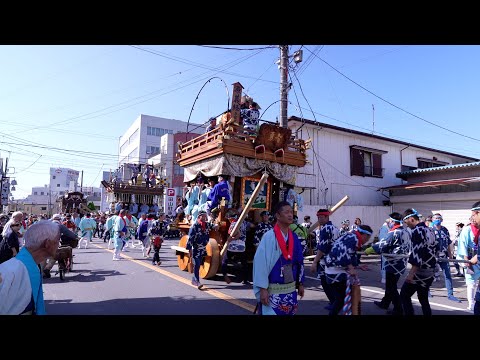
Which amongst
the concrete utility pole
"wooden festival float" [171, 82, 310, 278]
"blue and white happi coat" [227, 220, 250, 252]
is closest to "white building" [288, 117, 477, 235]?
the concrete utility pole

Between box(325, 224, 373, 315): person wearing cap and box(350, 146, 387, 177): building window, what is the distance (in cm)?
1684

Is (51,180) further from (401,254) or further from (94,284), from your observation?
(401,254)

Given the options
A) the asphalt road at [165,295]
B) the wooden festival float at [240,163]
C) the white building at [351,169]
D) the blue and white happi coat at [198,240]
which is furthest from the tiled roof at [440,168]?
the blue and white happi coat at [198,240]

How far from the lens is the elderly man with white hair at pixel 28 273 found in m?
2.06

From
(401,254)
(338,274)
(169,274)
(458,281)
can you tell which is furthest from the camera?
(458,281)

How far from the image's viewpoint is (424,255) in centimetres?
468

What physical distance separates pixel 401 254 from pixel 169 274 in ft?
20.2

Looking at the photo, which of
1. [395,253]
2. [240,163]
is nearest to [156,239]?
[240,163]

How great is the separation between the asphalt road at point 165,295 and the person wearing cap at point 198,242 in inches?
14.8

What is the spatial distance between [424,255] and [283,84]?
998cm

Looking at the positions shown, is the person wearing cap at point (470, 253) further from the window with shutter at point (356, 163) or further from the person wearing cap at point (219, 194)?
the window with shutter at point (356, 163)

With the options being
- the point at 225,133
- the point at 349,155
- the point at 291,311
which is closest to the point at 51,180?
the point at 349,155

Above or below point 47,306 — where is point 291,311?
above

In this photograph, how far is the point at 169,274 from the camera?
916 cm
